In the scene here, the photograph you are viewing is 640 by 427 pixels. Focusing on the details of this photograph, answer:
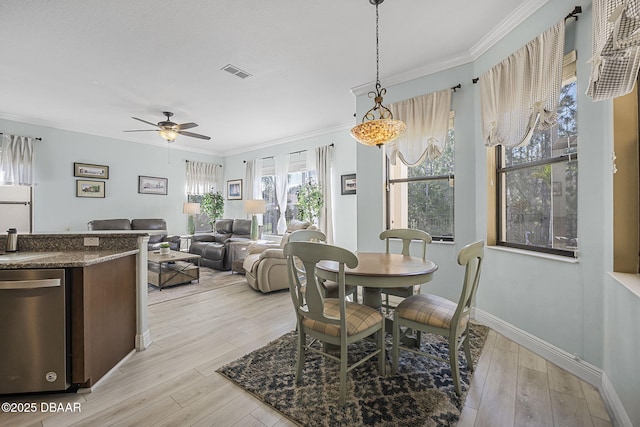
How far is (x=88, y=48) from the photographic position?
9.26ft

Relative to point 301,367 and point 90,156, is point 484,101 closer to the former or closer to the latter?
point 301,367

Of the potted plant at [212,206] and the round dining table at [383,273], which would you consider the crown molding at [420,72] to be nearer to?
the round dining table at [383,273]

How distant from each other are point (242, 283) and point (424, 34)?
401 cm

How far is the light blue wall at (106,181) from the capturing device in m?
5.14

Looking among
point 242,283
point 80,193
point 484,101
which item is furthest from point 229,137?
point 484,101

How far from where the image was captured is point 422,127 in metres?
3.29

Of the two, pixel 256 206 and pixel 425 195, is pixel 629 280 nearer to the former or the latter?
pixel 425 195

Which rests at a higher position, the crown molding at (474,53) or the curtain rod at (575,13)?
the crown molding at (474,53)

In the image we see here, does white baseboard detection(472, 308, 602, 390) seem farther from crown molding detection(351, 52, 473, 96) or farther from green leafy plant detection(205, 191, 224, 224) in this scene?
green leafy plant detection(205, 191, 224, 224)

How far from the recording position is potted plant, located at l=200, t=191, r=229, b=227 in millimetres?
7125

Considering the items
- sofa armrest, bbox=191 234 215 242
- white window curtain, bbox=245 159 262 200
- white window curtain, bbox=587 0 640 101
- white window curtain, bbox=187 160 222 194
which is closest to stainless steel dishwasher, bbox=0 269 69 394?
white window curtain, bbox=587 0 640 101

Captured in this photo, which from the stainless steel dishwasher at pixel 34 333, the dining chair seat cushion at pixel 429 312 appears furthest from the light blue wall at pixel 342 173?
the stainless steel dishwasher at pixel 34 333

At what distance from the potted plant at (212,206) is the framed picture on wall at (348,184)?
11.5 feet

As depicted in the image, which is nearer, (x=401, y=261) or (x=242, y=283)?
(x=401, y=261)
